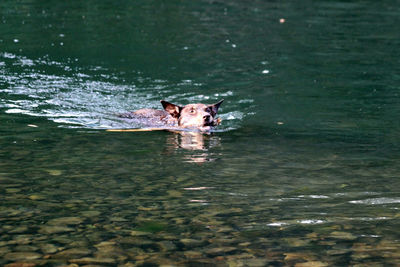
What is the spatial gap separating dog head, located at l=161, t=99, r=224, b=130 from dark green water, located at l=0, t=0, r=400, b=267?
0.40 meters

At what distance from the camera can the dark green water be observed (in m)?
6.76

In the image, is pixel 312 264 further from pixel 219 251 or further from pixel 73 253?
pixel 73 253

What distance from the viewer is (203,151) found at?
11758 mm

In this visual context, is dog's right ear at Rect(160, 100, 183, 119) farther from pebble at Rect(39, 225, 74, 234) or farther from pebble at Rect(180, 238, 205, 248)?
pebble at Rect(180, 238, 205, 248)

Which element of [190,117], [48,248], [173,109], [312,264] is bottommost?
[312,264]

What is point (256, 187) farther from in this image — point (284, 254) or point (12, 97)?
point (12, 97)

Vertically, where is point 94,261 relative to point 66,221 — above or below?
below

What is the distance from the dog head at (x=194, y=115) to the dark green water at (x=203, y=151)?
1.33 ft

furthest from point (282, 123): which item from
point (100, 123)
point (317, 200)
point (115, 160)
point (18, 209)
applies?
point (18, 209)

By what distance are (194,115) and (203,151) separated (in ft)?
7.71

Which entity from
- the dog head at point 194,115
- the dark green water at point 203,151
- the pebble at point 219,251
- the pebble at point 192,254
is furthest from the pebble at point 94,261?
the dog head at point 194,115

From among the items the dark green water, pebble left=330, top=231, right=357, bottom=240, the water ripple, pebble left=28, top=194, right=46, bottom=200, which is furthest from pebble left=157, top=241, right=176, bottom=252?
the water ripple

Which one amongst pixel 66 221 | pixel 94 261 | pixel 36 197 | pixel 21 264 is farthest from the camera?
pixel 36 197

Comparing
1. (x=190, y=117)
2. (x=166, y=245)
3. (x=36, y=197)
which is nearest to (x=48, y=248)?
(x=166, y=245)
